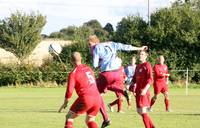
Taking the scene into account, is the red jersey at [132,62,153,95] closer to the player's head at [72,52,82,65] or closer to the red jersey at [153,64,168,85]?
the player's head at [72,52,82,65]

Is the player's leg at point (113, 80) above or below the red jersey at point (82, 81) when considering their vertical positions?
below

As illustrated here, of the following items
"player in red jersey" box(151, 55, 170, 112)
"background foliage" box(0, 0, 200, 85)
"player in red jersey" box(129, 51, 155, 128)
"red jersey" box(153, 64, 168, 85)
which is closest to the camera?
"player in red jersey" box(129, 51, 155, 128)

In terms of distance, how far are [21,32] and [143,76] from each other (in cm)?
4763

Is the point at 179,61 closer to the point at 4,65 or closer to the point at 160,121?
the point at 4,65

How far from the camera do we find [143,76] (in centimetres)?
1469

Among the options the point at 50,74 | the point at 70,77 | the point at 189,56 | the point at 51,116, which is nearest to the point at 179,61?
the point at 189,56

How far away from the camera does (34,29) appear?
62031 mm

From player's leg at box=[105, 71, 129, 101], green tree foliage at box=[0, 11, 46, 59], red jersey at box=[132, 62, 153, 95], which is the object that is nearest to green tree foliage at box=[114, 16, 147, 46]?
green tree foliage at box=[0, 11, 46, 59]

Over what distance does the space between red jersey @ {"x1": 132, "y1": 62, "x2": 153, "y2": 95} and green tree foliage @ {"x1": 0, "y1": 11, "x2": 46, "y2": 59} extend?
4543cm

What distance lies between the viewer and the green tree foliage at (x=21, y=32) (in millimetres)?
60094

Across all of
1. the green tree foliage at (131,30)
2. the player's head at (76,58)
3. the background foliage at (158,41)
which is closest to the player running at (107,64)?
the player's head at (76,58)

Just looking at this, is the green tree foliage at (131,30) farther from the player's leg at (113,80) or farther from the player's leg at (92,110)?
the player's leg at (92,110)

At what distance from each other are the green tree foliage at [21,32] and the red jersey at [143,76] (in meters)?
45.4

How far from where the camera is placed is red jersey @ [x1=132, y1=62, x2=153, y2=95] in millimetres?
14508
